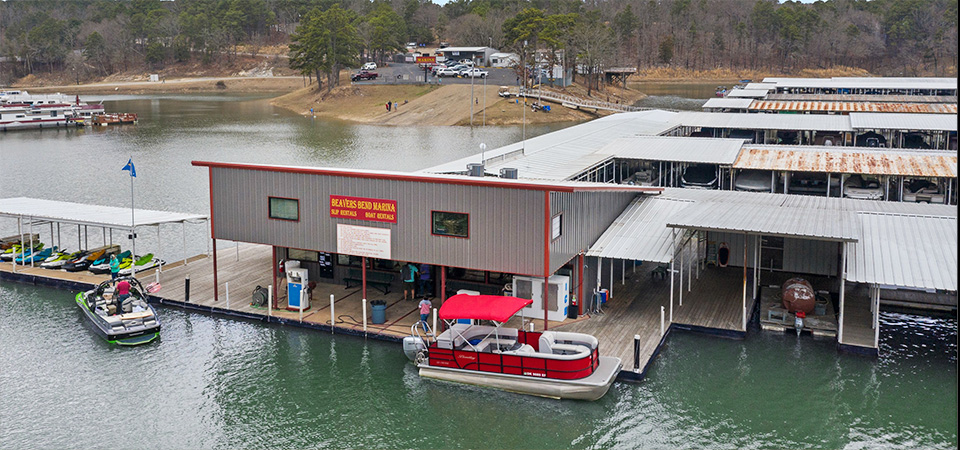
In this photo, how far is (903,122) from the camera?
55.3 m

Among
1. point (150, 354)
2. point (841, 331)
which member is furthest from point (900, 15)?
point (150, 354)

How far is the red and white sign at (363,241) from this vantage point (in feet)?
86.6

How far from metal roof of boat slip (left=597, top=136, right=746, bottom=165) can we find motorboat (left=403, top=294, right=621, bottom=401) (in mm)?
20598

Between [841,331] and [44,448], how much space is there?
70.4ft

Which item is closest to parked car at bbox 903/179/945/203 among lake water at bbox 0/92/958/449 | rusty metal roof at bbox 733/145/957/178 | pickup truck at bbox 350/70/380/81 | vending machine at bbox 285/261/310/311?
rusty metal roof at bbox 733/145/957/178

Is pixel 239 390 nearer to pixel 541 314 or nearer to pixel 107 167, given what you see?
pixel 541 314

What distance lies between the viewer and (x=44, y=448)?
1975 centimetres

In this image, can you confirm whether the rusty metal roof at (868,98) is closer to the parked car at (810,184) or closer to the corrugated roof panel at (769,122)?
the corrugated roof panel at (769,122)

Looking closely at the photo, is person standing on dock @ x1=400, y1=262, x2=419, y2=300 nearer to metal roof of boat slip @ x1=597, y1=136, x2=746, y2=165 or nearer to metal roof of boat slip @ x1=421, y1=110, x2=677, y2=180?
metal roof of boat slip @ x1=421, y1=110, x2=677, y2=180

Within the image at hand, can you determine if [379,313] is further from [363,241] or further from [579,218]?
[579,218]

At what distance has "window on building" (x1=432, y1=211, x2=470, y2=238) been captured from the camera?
82.5ft

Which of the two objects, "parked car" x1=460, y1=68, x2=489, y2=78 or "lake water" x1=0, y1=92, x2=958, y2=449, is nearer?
"lake water" x1=0, y1=92, x2=958, y2=449

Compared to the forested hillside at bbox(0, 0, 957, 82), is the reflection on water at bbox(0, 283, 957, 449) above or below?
below

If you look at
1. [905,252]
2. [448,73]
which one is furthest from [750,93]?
[905,252]
